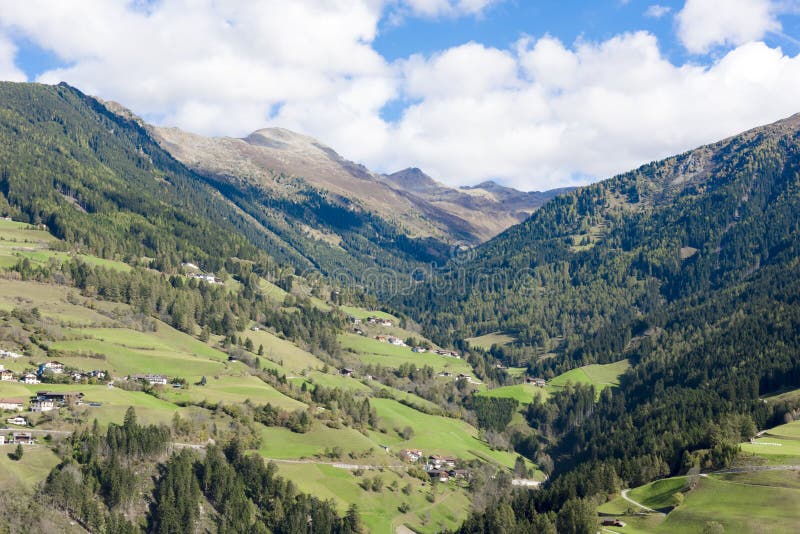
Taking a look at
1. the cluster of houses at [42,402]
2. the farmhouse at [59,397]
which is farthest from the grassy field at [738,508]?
the farmhouse at [59,397]

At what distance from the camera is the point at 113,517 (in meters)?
119

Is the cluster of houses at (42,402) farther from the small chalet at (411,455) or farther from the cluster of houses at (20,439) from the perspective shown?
the small chalet at (411,455)

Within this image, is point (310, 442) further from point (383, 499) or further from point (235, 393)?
point (235, 393)

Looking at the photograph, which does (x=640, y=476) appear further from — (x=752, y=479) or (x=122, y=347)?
(x=122, y=347)

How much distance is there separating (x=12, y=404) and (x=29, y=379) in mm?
16674

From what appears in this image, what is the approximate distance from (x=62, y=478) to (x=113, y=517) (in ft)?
29.5

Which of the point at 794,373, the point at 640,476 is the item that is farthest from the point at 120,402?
the point at 794,373

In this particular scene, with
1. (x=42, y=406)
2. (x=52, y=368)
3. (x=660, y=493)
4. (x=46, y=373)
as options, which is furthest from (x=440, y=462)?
(x=42, y=406)

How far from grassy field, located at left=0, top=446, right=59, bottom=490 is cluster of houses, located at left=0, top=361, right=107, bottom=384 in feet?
96.2

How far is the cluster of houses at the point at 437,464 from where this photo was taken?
174000 millimetres

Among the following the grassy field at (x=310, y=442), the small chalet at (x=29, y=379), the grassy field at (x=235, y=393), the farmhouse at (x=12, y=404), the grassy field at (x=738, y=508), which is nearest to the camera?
the grassy field at (x=738, y=508)

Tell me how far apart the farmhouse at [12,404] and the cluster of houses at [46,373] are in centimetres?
1321

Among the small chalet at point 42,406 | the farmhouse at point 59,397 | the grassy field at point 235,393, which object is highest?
the farmhouse at point 59,397

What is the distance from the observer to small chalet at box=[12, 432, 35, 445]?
126 metres
